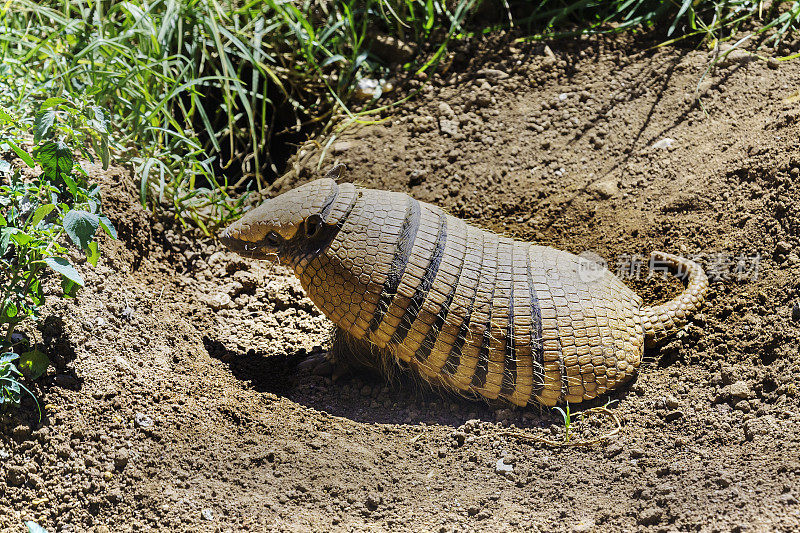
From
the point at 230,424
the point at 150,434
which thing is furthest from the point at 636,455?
the point at 150,434

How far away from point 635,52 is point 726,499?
3.51m

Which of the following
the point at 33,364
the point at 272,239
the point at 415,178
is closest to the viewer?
the point at 33,364

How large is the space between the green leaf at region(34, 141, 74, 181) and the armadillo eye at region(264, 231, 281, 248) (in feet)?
3.24

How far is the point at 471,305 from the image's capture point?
3557mm

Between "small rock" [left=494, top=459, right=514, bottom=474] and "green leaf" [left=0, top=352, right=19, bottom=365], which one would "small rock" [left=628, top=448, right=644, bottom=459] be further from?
"green leaf" [left=0, top=352, right=19, bottom=365]

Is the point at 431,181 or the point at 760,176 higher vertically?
the point at 760,176

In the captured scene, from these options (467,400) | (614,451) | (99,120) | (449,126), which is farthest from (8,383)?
(449,126)

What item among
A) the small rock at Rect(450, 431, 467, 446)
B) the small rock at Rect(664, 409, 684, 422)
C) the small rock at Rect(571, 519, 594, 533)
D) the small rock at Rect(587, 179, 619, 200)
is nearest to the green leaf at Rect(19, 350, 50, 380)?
the small rock at Rect(450, 431, 467, 446)

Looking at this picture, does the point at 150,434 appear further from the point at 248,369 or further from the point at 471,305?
the point at 471,305

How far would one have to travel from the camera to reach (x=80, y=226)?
2.99 m

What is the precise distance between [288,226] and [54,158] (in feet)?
3.59

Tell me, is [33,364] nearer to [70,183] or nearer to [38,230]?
[38,230]

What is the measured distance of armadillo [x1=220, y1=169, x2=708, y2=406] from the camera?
354cm

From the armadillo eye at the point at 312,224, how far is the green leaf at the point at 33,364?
1344 millimetres
